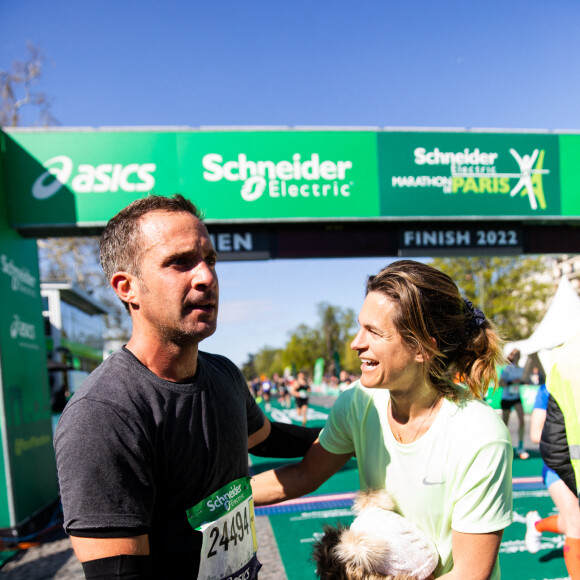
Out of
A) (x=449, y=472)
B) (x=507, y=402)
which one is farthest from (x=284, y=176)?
(x=507, y=402)

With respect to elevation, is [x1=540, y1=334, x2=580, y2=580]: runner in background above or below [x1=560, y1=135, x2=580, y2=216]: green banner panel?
below

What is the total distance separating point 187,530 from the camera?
1549 mm

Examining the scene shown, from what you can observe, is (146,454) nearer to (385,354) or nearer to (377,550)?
(377,550)

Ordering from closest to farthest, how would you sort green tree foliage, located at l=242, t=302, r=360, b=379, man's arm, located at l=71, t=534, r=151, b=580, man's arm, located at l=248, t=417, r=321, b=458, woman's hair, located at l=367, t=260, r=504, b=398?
1. man's arm, located at l=71, t=534, r=151, b=580
2. woman's hair, located at l=367, t=260, r=504, b=398
3. man's arm, located at l=248, t=417, r=321, b=458
4. green tree foliage, located at l=242, t=302, r=360, b=379

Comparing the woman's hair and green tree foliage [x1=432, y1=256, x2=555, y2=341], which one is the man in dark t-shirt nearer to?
the woman's hair

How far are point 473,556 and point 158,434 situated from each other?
1.07 m

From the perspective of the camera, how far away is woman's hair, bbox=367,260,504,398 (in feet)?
6.07

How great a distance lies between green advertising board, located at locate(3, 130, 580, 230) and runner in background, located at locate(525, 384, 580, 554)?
2.36 meters

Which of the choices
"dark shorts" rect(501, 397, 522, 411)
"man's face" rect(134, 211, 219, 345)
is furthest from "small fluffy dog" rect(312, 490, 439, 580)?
"dark shorts" rect(501, 397, 522, 411)

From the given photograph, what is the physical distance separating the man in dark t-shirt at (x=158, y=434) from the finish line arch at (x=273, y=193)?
356 cm

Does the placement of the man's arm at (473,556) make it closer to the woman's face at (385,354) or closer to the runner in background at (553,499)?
the woman's face at (385,354)

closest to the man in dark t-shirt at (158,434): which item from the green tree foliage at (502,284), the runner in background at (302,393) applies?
the runner in background at (302,393)

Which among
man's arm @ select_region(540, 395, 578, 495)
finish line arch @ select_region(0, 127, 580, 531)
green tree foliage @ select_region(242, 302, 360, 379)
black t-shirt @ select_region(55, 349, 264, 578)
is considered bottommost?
green tree foliage @ select_region(242, 302, 360, 379)

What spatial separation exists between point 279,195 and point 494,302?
26140 millimetres
